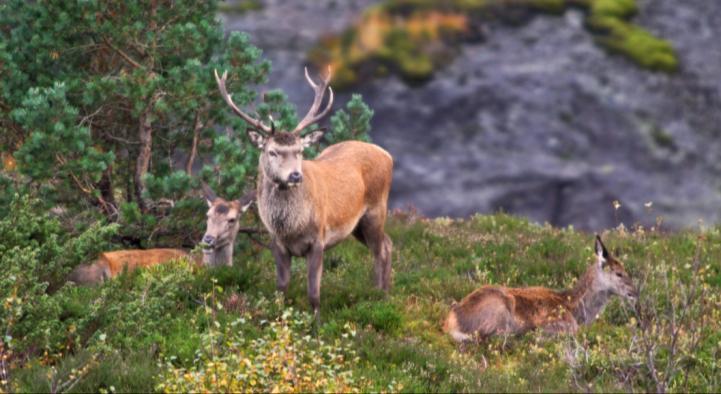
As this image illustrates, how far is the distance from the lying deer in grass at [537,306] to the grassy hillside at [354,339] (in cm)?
18

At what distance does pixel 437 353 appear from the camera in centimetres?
1221

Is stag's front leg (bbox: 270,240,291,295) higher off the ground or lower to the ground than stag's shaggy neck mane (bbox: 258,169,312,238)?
lower

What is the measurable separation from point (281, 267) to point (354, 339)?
1912mm

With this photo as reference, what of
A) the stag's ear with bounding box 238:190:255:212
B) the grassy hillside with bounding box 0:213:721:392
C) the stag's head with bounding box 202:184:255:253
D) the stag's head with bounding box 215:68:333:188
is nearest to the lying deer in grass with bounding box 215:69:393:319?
the stag's head with bounding box 215:68:333:188

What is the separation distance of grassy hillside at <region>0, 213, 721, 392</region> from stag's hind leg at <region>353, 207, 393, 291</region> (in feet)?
0.60

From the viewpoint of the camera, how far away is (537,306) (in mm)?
13711

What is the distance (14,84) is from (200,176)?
8.57 ft

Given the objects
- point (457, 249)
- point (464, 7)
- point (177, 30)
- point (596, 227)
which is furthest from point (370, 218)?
point (464, 7)

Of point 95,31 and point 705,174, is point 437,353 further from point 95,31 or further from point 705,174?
point 705,174

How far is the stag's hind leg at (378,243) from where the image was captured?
50.3 ft

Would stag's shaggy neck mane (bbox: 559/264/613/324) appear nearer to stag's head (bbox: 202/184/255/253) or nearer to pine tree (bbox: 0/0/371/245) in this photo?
stag's head (bbox: 202/184/255/253)

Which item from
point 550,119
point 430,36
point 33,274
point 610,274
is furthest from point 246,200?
point 430,36

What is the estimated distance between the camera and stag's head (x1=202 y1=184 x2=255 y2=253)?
16.0 metres

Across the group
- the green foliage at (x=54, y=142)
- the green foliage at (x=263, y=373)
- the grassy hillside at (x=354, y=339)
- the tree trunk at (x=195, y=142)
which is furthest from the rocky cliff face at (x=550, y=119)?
the green foliage at (x=263, y=373)
